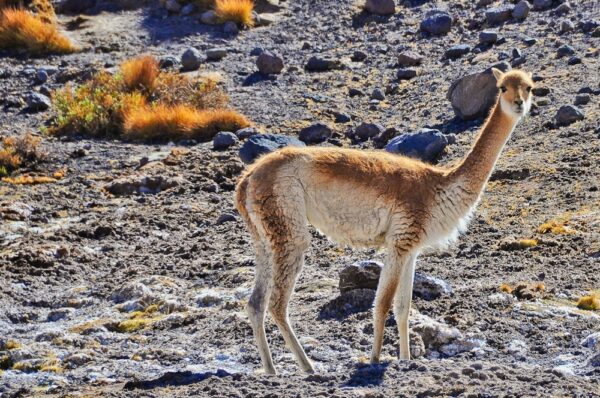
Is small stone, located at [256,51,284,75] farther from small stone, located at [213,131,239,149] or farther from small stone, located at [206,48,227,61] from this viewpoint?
small stone, located at [213,131,239,149]

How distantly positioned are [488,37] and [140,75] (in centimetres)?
567

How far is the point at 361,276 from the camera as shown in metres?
10.3

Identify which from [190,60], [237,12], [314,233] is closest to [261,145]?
[314,233]

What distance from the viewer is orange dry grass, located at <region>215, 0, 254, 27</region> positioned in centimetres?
2275

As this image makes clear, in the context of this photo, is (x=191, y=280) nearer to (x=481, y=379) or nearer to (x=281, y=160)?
(x=281, y=160)

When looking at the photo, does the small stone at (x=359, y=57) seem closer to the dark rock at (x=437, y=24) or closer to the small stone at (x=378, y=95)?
the dark rock at (x=437, y=24)

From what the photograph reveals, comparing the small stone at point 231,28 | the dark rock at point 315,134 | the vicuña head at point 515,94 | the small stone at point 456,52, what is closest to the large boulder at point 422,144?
the dark rock at point 315,134

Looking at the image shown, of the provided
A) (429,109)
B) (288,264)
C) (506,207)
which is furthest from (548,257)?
(429,109)

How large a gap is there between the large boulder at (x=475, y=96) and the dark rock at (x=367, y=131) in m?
1.09

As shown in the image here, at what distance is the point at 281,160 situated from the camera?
8688mm

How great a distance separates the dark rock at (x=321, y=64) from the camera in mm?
20297

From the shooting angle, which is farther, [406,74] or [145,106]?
[406,74]

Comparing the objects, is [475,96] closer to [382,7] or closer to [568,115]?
[568,115]

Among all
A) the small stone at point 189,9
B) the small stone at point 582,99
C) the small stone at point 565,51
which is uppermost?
the small stone at point 565,51
